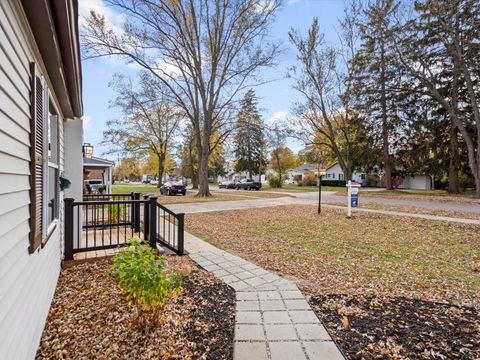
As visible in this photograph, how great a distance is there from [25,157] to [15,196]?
1.18 ft

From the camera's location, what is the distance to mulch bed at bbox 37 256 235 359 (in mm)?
2168

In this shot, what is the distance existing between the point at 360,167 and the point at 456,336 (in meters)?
26.2

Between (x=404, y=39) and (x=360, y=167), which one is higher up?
(x=404, y=39)

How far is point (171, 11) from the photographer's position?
1482 centimetres

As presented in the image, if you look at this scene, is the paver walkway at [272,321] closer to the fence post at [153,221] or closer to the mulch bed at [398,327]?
the mulch bed at [398,327]

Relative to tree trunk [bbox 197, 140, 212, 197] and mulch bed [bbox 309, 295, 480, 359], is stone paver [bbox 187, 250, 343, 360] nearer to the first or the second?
mulch bed [bbox 309, 295, 480, 359]

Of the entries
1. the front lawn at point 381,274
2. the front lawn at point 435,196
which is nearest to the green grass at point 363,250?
the front lawn at point 381,274

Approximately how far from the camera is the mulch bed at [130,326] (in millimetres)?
2168

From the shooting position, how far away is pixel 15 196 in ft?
5.53

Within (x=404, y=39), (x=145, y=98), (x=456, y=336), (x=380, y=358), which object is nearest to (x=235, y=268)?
(x=380, y=358)

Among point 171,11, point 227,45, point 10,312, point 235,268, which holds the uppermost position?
point 171,11

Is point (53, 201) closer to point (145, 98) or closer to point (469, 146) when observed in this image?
point (145, 98)

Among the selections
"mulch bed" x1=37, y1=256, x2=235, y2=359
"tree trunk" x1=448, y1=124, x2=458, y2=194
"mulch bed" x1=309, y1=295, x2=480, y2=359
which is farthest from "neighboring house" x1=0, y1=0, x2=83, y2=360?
"tree trunk" x1=448, y1=124, x2=458, y2=194

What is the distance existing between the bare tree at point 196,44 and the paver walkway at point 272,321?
46.7 ft
